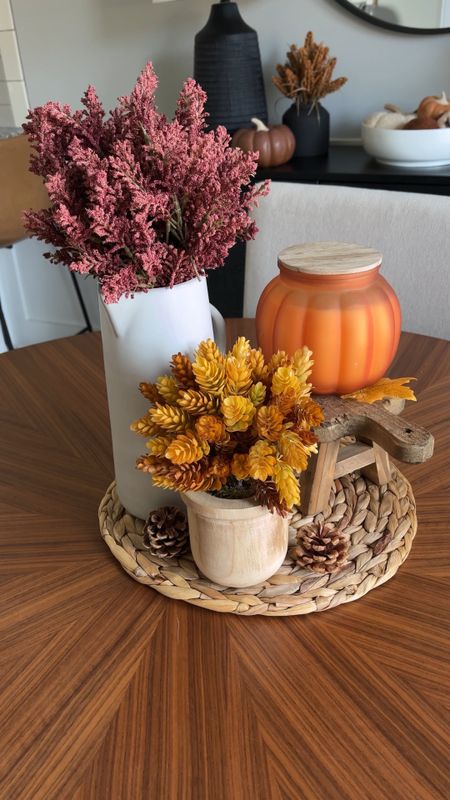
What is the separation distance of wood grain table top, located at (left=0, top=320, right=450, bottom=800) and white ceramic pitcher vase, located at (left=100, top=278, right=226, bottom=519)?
9 cm

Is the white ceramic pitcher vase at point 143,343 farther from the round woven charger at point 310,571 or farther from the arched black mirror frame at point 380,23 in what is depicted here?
the arched black mirror frame at point 380,23

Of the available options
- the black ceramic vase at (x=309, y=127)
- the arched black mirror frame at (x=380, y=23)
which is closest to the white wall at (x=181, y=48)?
the arched black mirror frame at (x=380, y=23)

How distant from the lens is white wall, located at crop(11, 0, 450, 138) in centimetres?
189

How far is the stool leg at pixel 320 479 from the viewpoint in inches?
24.3

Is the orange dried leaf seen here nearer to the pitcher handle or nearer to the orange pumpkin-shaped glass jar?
the orange pumpkin-shaped glass jar

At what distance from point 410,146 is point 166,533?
139 centimetres

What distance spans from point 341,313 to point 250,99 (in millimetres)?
1477

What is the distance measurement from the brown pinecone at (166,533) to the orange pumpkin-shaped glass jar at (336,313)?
0.60ft

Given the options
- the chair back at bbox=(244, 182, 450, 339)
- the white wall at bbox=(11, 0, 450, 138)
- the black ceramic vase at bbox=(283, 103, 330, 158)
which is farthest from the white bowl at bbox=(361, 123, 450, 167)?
the chair back at bbox=(244, 182, 450, 339)

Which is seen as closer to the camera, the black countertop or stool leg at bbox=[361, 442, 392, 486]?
stool leg at bbox=[361, 442, 392, 486]

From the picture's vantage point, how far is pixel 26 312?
297cm

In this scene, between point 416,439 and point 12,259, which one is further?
point 12,259

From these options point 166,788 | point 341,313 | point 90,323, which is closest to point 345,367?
point 341,313

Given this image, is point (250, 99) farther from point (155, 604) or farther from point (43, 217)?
point (155, 604)
